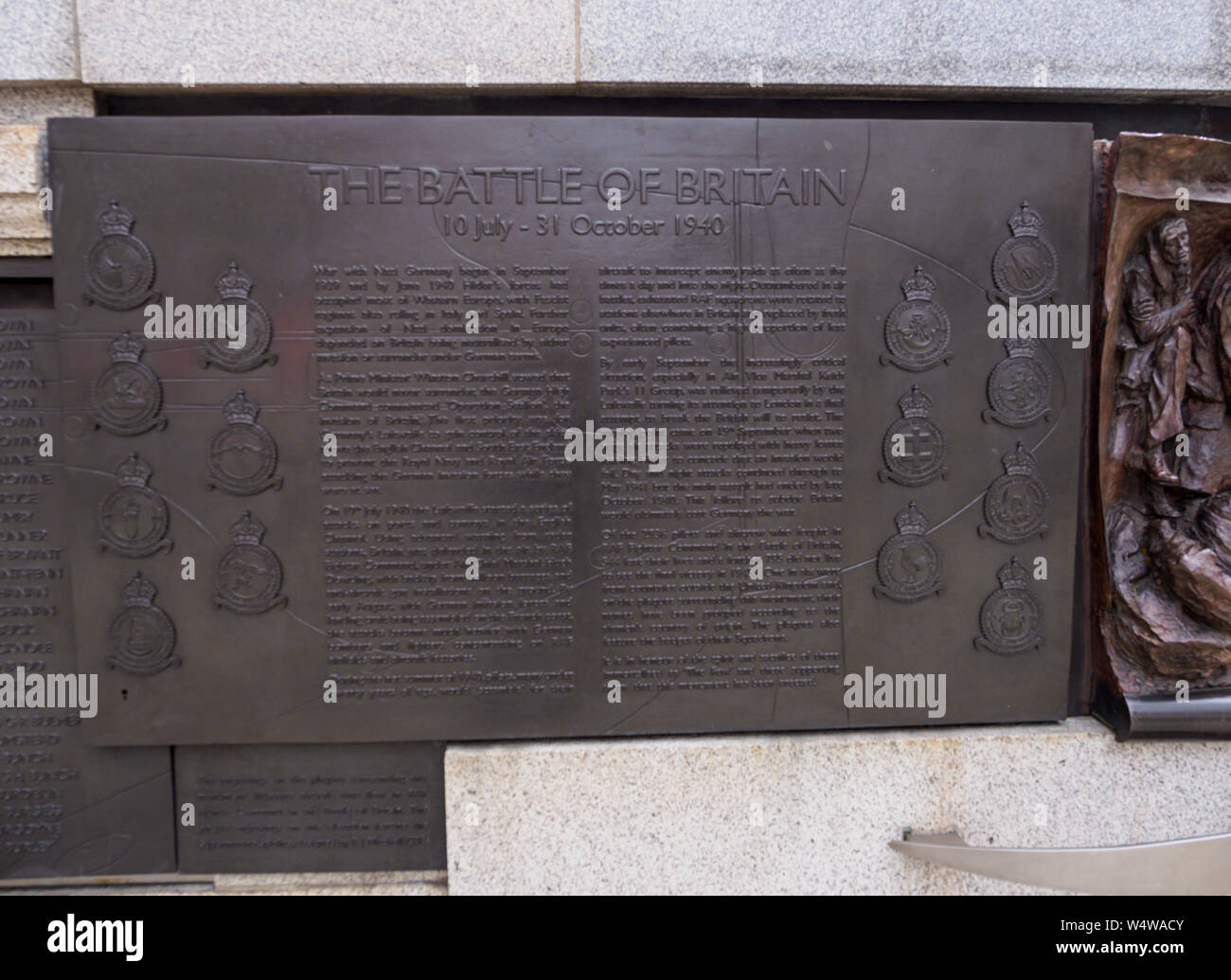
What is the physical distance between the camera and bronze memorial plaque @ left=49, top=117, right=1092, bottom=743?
2969mm

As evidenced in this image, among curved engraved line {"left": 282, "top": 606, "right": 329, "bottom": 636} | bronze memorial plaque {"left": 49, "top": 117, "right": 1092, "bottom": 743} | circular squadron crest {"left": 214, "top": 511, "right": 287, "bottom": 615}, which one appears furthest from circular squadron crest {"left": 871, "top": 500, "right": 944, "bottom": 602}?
circular squadron crest {"left": 214, "top": 511, "right": 287, "bottom": 615}

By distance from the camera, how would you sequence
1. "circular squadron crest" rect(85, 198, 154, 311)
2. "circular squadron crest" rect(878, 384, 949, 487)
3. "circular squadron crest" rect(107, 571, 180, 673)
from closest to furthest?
"circular squadron crest" rect(85, 198, 154, 311)
"circular squadron crest" rect(107, 571, 180, 673)
"circular squadron crest" rect(878, 384, 949, 487)

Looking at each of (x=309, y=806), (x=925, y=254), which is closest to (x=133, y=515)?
(x=309, y=806)

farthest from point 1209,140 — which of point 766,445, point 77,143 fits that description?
point 77,143

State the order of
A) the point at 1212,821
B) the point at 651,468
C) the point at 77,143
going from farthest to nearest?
the point at 1212,821 < the point at 651,468 < the point at 77,143

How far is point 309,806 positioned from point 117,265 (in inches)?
106

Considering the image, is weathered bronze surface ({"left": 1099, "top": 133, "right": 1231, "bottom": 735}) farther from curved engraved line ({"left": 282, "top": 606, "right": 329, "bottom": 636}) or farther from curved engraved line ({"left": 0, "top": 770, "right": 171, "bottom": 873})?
curved engraved line ({"left": 0, "top": 770, "right": 171, "bottom": 873})

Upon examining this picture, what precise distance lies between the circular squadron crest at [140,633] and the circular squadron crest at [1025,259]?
4.30 meters

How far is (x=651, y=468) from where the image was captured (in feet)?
10.2

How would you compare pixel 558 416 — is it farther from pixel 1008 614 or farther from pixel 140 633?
pixel 1008 614

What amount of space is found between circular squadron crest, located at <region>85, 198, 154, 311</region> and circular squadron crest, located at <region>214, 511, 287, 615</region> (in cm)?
111

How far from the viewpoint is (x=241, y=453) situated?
9.88ft

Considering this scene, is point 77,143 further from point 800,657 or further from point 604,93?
point 800,657

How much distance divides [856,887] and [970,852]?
1.90 ft
